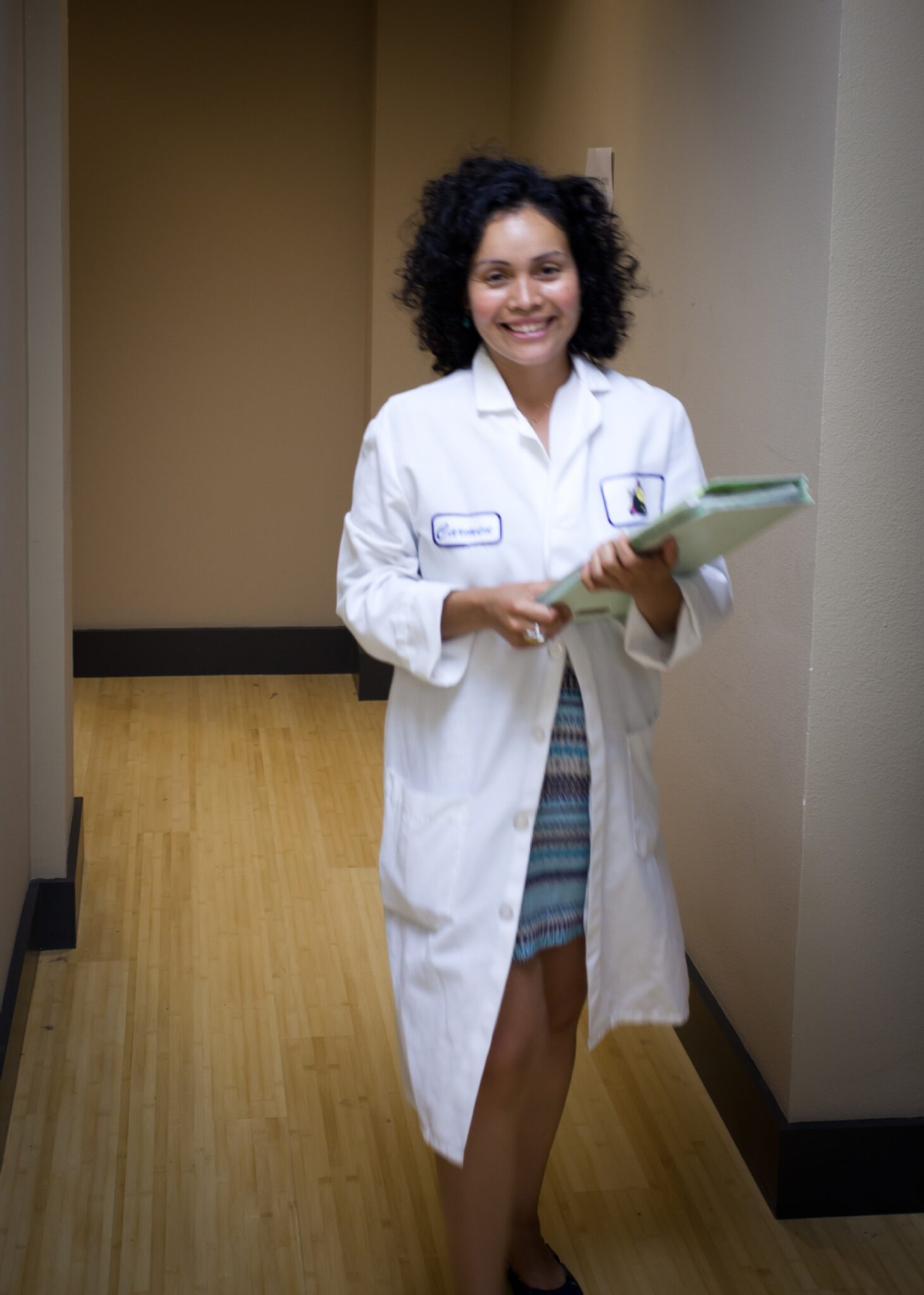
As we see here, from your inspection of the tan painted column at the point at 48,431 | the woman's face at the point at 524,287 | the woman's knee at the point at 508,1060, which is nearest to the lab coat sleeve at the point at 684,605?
the woman's face at the point at 524,287

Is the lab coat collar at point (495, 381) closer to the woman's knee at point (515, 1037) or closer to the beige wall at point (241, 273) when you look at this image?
the woman's knee at point (515, 1037)

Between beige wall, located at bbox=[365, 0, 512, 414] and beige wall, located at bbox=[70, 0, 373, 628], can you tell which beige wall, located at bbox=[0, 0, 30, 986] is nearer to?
beige wall, located at bbox=[365, 0, 512, 414]

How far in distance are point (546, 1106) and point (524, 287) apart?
1.12 meters

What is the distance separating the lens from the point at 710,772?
109 inches

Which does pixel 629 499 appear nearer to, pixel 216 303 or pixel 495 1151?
pixel 495 1151

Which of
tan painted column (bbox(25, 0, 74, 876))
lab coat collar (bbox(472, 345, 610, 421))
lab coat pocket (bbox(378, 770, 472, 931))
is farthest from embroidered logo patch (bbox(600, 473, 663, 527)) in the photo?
tan painted column (bbox(25, 0, 74, 876))

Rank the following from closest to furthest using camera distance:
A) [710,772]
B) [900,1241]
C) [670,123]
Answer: [900,1241], [710,772], [670,123]

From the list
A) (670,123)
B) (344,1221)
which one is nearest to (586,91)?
(670,123)

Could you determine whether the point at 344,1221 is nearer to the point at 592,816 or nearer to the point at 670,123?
the point at 592,816

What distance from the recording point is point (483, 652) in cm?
183

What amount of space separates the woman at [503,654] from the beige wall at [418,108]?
3.52 metres

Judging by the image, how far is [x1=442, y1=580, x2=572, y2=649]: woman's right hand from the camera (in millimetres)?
1683

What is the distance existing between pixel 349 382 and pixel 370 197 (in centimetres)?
72

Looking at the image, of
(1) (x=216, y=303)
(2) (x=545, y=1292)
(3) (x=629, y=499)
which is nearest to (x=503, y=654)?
(3) (x=629, y=499)
